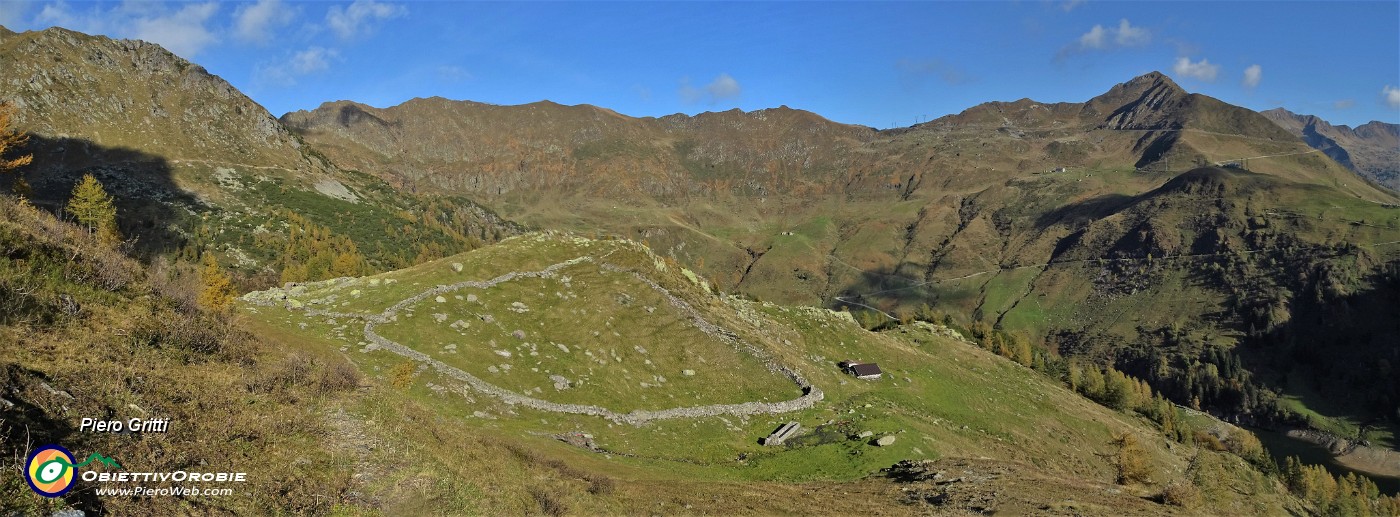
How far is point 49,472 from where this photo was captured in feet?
34.9

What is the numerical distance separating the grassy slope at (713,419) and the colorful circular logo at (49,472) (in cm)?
616

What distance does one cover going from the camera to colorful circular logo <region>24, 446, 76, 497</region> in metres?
10.5

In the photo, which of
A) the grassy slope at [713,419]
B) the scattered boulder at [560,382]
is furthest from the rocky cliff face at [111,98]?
the scattered boulder at [560,382]

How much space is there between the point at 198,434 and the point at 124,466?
7.92 feet

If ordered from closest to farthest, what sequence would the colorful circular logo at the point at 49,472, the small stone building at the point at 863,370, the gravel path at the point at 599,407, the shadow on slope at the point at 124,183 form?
the colorful circular logo at the point at 49,472 < the gravel path at the point at 599,407 < the small stone building at the point at 863,370 < the shadow on slope at the point at 124,183

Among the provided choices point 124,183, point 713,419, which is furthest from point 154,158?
point 713,419

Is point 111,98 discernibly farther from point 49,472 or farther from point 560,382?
point 49,472

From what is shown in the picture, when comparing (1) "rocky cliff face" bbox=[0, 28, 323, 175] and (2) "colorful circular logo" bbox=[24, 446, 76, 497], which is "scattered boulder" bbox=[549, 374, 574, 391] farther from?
(1) "rocky cliff face" bbox=[0, 28, 323, 175]

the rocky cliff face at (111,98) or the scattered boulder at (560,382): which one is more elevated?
the rocky cliff face at (111,98)

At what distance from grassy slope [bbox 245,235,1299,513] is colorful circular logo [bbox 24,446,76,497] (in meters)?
6.16

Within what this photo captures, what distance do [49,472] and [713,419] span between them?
1620 inches

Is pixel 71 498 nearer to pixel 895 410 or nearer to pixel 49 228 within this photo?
pixel 49 228

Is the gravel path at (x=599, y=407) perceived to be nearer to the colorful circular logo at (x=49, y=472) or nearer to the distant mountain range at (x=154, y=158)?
the colorful circular logo at (x=49, y=472)

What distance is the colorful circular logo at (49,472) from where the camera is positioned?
10.5 meters
